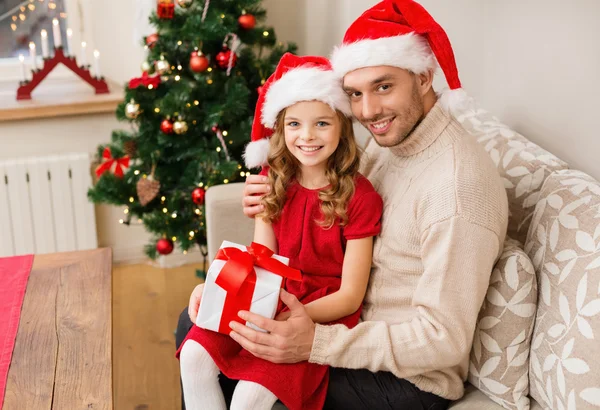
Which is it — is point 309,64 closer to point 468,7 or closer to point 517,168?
point 517,168

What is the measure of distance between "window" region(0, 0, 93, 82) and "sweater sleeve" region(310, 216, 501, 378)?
2.31 meters

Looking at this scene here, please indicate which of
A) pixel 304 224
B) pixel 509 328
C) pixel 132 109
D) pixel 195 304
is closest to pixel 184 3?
pixel 132 109

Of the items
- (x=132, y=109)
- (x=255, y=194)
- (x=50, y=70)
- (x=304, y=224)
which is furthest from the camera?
(x=50, y=70)

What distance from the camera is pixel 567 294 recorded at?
139cm

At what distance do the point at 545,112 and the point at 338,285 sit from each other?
0.75m

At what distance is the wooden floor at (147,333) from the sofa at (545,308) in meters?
1.06

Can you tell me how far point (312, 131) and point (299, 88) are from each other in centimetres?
11

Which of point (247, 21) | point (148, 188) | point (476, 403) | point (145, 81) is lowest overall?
point (476, 403)

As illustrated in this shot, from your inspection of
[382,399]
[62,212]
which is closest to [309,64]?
[382,399]

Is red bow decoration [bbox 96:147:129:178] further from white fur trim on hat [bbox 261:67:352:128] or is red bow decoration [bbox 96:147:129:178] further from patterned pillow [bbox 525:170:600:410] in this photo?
patterned pillow [bbox 525:170:600:410]

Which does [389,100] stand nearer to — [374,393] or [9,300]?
→ [374,393]

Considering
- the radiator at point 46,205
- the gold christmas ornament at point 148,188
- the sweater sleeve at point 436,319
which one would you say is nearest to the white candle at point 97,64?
the radiator at point 46,205

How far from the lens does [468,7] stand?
7.29 feet

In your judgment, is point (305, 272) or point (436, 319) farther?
point (305, 272)
